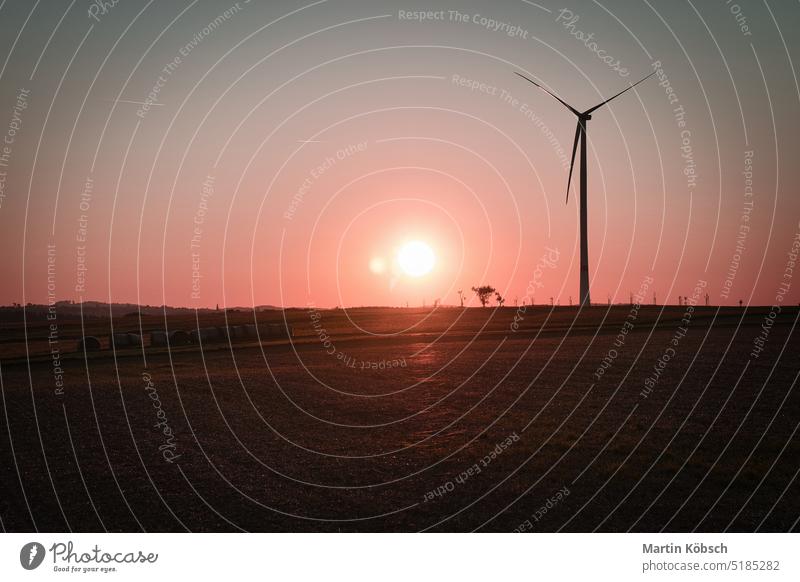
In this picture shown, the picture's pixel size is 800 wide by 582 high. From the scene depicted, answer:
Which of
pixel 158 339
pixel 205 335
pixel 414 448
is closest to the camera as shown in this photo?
pixel 414 448

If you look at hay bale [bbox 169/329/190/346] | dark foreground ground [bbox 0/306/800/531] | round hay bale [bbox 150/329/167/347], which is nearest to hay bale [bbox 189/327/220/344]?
hay bale [bbox 169/329/190/346]

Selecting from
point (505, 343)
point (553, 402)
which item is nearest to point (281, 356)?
point (505, 343)

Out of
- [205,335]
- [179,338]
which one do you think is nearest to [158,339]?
[179,338]

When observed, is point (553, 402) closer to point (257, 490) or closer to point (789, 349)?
point (257, 490)

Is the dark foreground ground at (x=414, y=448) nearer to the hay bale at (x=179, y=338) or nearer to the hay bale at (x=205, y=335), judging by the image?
the hay bale at (x=179, y=338)

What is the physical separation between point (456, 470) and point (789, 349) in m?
45.3

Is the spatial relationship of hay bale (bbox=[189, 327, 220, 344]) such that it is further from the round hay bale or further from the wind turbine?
the wind turbine

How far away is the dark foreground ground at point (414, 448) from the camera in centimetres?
1789

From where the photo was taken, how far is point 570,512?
17734 millimetres

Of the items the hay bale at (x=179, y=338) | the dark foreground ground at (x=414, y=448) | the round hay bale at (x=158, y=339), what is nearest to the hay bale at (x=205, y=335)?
the hay bale at (x=179, y=338)

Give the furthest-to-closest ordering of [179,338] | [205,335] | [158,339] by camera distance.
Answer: [205,335], [179,338], [158,339]

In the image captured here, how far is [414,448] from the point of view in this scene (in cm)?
2511

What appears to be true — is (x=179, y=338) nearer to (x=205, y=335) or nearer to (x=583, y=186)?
(x=205, y=335)

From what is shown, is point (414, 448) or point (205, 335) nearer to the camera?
point (414, 448)
